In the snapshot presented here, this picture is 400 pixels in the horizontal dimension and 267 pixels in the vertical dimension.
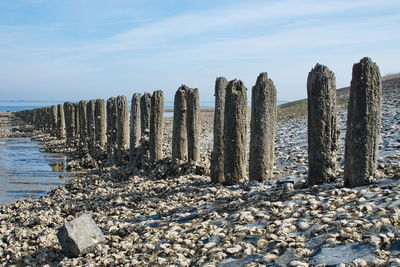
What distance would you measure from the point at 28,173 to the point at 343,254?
48.9ft

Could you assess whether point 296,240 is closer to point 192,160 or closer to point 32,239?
point 32,239

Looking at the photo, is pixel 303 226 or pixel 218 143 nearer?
pixel 303 226

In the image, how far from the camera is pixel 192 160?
12641 mm

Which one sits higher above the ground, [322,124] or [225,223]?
[322,124]

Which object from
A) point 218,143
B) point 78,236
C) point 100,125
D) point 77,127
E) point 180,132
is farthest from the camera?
point 77,127

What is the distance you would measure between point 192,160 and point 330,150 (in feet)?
16.1

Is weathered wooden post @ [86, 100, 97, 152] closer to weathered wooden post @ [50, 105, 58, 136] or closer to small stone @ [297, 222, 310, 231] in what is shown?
weathered wooden post @ [50, 105, 58, 136]

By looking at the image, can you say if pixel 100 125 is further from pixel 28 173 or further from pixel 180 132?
pixel 180 132

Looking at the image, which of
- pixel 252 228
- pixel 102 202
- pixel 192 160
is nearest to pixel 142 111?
pixel 192 160

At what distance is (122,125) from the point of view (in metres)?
17.7

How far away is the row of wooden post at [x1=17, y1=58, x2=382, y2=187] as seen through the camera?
7.74 m

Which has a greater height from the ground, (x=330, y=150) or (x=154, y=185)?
(x=330, y=150)

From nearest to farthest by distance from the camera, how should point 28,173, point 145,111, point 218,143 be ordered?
point 218,143 < point 145,111 < point 28,173

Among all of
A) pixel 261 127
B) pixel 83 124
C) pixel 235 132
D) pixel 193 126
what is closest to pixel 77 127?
pixel 83 124
